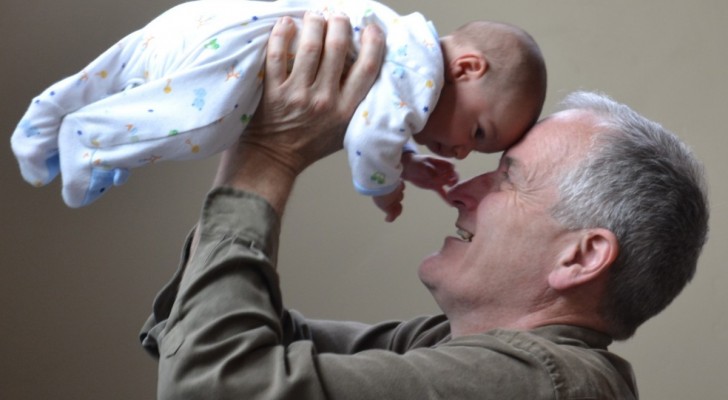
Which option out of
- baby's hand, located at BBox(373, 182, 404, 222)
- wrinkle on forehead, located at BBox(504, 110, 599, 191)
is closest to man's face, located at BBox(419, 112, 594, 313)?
wrinkle on forehead, located at BBox(504, 110, 599, 191)

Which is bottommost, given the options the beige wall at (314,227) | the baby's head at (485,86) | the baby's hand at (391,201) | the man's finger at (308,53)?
the beige wall at (314,227)

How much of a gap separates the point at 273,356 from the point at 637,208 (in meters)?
0.62

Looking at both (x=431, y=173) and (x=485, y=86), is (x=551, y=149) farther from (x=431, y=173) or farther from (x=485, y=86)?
(x=431, y=173)

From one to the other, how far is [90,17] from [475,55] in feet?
4.72

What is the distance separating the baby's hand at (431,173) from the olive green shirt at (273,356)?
0.41m

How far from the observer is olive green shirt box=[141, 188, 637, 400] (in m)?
1.35

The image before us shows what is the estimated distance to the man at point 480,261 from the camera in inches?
54.8

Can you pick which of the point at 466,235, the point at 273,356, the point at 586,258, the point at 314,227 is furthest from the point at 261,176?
the point at 314,227

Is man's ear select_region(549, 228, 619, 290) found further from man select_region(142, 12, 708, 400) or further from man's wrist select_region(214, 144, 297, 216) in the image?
man's wrist select_region(214, 144, 297, 216)

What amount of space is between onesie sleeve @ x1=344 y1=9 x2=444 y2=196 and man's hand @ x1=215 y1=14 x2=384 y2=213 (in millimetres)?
25

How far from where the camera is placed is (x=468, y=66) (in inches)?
63.3

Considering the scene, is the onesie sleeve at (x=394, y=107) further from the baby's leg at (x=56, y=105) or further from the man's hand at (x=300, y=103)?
the baby's leg at (x=56, y=105)

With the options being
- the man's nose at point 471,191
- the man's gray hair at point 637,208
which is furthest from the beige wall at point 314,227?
the man's gray hair at point 637,208

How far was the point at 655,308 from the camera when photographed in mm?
1689
